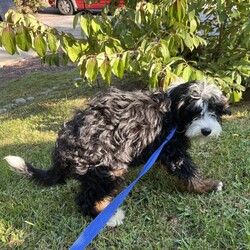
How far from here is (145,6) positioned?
11.5 ft

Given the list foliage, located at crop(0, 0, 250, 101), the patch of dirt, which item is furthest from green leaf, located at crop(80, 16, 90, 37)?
the patch of dirt

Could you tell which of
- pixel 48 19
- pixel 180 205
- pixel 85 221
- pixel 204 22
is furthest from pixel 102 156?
pixel 48 19

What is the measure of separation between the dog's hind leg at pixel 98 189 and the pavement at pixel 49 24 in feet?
27.6

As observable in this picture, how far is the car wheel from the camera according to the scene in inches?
652

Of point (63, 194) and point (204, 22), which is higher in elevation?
point (204, 22)

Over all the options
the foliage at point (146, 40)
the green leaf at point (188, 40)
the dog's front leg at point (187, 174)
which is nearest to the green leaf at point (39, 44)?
the foliage at point (146, 40)

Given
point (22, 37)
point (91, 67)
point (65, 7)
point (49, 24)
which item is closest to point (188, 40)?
point (91, 67)

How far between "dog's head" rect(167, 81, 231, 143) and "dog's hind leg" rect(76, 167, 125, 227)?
65 centimetres

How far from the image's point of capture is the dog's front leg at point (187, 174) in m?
2.94

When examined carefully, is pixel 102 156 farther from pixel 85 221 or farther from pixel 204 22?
pixel 204 22

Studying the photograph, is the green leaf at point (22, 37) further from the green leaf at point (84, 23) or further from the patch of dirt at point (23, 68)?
the patch of dirt at point (23, 68)

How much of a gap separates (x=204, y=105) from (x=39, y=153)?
94.1 inches

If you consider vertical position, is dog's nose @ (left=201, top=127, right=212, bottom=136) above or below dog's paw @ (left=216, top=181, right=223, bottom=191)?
above

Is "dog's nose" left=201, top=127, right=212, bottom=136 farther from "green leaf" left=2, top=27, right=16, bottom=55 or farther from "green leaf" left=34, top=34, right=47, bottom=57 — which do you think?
"green leaf" left=2, top=27, right=16, bottom=55
